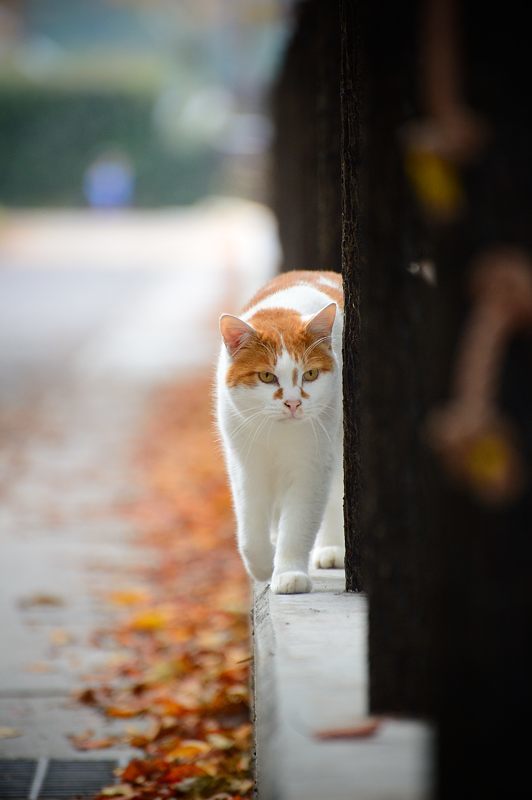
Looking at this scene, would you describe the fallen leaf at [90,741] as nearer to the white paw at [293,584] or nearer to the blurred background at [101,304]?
the blurred background at [101,304]

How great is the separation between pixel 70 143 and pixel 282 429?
38743 millimetres

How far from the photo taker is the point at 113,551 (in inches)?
244

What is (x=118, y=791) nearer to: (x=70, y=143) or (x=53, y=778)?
(x=53, y=778)

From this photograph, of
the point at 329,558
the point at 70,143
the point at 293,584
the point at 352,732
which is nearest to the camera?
the point at 352,732

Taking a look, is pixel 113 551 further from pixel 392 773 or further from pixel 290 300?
pixel 392 773

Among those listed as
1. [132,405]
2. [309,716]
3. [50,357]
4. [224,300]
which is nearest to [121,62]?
[224,300]

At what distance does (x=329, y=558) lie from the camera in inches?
142

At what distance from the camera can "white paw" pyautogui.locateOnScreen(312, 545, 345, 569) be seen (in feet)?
11.8

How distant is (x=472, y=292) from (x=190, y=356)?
11420mm

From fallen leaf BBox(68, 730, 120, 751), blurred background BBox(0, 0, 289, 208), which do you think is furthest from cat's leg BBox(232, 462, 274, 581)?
blurred background BBox(0, 0, 289, 208)

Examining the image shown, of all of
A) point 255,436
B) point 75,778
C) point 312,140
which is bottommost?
point 75,778

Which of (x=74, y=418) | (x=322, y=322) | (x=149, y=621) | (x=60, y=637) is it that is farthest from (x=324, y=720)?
(x=74, y=418)

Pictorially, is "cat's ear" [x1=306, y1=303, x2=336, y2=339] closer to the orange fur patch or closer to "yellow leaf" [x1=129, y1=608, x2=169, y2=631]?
the orange fur patch

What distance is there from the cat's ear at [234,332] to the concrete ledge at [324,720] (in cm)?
92
